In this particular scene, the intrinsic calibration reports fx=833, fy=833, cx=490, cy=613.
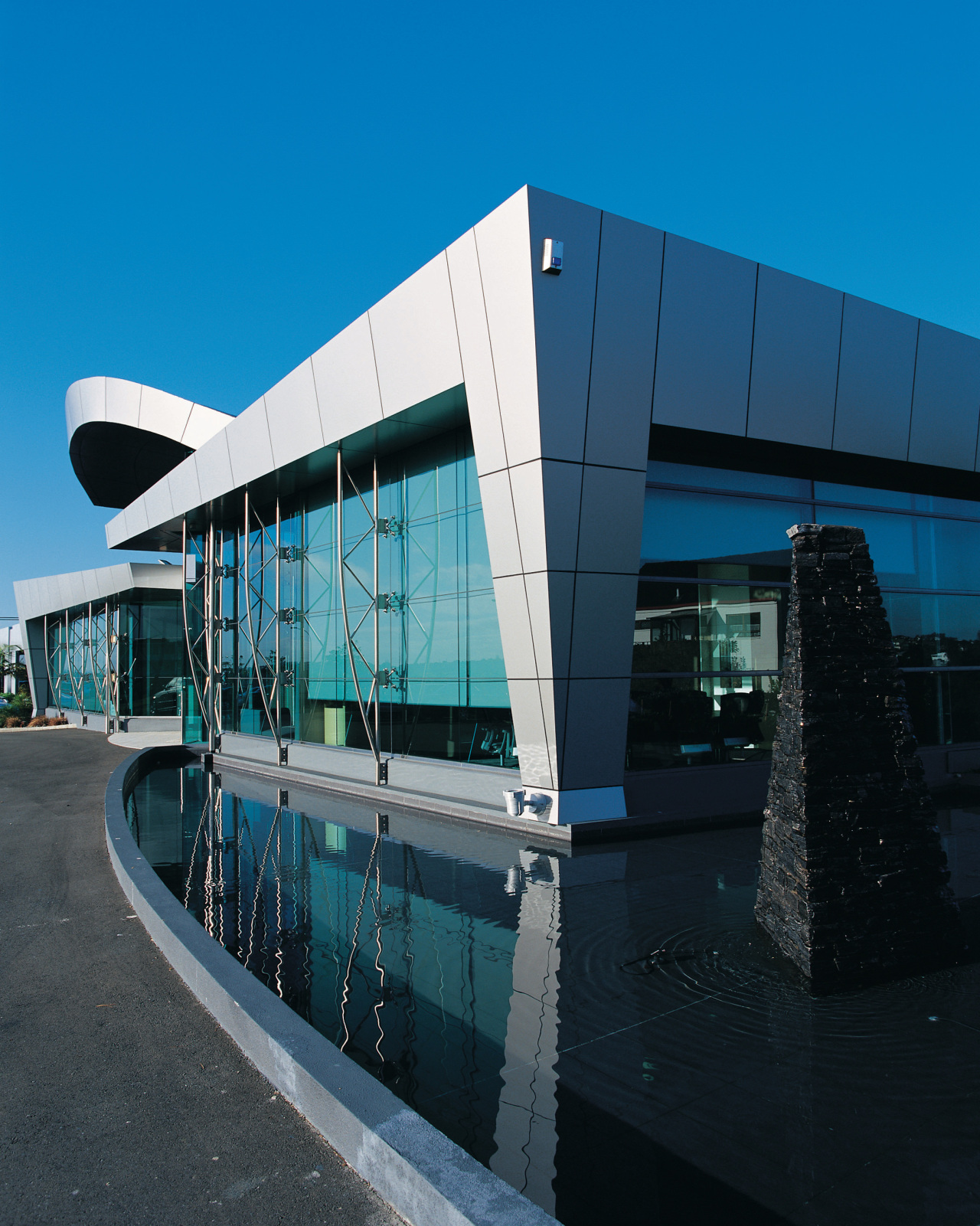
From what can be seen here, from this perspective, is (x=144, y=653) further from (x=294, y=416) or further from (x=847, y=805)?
(x=847, y=805)

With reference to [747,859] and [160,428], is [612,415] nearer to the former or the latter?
[747,859]

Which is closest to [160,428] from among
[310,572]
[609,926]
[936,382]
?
[310,572]

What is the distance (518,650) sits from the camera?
1077cm

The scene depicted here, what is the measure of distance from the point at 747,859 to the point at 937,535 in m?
9.19

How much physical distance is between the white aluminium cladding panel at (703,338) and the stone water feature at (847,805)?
5.35 meters

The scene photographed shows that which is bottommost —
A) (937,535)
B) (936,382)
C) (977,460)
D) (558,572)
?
(558,572)

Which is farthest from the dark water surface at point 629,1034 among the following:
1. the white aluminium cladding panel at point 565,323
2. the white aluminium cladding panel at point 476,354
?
the white aluminium cladding panel at point 565,323

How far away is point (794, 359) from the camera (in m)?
11.9

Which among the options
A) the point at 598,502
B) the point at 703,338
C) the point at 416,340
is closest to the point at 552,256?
the point at 703,338

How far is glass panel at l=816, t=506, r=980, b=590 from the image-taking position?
14344 millimetres

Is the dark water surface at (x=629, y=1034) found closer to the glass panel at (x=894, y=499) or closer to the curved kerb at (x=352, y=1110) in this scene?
the curved kerb at (x=352, y=1110)

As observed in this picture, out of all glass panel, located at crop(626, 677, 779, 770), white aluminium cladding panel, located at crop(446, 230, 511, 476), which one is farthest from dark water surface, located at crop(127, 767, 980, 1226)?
white aluminium cladding panel, located at crop(446, 230, 511, 476)

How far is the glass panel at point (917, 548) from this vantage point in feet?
47.1

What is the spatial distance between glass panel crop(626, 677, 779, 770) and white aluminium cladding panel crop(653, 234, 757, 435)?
3703 millimetres
